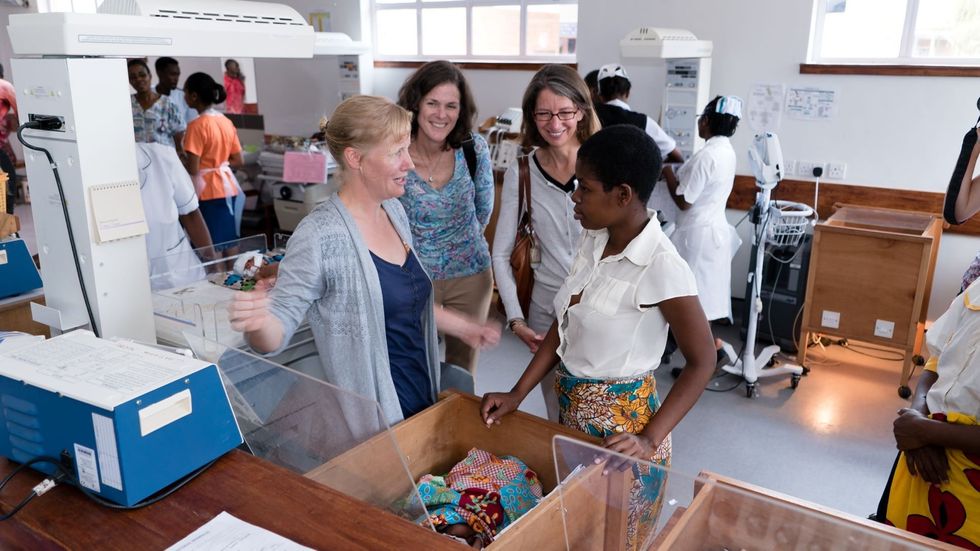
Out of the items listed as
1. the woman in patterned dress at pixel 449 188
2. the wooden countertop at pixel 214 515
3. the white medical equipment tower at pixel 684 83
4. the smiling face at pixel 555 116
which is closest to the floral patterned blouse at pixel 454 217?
the woman in patterned dress at pixel 449 188

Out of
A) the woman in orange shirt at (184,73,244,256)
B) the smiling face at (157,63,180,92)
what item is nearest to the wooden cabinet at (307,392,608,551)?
the woman in orange shirt at (184,73,244,256)

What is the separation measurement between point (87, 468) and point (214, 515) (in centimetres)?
22

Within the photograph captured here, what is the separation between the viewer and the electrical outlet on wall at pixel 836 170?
13.8ft

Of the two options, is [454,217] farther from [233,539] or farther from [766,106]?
[766,106]

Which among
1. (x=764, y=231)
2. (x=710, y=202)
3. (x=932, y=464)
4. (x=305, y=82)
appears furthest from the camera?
(x=305, y=82)

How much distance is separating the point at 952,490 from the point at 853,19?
137 inches

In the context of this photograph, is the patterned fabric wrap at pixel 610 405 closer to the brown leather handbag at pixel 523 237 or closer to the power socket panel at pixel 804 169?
the brown leather handbag at pixel 523 237

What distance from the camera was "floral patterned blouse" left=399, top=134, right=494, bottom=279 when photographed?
2236 millimetres

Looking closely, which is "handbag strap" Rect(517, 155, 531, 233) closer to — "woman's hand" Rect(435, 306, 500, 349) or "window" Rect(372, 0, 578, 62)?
"woman's hand" Rect(435, 306, 500, 349)

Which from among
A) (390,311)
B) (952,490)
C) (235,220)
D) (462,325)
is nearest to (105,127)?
(390,311)

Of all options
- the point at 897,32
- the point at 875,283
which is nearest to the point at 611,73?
the point at 897,32

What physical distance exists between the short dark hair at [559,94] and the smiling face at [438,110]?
0.74ft

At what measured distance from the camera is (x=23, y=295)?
2373 millimetres

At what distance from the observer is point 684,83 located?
4340 millimetres
